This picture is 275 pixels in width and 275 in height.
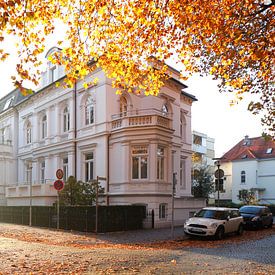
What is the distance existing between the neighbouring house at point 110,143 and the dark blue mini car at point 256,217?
472 centimetres

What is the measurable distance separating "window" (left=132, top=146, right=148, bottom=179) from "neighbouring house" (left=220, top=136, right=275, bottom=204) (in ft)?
137

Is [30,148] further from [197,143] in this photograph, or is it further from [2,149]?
[197,143]

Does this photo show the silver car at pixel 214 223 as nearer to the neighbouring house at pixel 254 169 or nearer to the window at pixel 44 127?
the window at pixel 44 127

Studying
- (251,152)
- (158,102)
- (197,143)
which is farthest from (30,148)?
(197,143)

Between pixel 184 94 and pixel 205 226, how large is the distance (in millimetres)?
19277

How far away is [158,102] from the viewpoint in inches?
1287

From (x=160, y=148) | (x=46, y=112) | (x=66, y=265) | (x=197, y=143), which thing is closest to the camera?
(x=66, y=265)

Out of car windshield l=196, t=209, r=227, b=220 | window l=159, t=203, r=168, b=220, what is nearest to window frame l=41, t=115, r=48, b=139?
window l=159, t=203, r=168, b=220

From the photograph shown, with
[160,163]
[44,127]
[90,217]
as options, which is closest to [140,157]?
[160,163]

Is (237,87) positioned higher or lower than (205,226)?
higher

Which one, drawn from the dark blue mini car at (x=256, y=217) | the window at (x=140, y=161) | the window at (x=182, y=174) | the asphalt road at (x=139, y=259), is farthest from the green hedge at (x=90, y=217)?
the window at (x=182, y=174)

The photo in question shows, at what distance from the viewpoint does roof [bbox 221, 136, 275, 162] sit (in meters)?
70.6

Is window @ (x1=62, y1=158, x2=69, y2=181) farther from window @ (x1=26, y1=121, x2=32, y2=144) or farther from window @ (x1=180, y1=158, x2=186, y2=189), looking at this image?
window @ (x1=180, y1=158, x2=186, y2=189)

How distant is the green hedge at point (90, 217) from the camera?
74.9 feet
